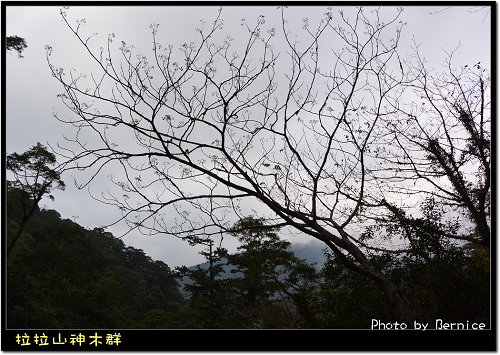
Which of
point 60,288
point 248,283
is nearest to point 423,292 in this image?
point 248,283

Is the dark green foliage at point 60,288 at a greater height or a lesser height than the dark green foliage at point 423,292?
lesser

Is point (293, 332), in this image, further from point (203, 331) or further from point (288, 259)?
point (288, 259)

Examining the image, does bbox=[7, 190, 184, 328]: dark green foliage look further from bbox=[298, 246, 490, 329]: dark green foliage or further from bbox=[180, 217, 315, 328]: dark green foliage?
bbox=[298, 246, 490, 329]: dark green foliage

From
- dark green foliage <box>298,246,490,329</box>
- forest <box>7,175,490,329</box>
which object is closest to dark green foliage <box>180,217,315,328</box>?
forest <box>7,175,490,329</box>

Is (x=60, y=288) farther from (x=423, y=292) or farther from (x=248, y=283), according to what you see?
(x=423, y=292)

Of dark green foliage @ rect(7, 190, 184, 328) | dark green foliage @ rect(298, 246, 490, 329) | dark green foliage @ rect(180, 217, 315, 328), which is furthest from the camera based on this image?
dark green foliage @ rect(7, 190, 184, 328)

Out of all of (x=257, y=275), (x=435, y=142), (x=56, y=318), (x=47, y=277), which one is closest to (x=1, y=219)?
(x=435, y=142)


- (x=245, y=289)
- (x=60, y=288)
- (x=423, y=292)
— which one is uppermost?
(x=423, y=292)

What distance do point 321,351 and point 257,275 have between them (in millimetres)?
12939

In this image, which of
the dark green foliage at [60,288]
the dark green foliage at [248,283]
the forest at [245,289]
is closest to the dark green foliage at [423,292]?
the forest at [245,289]

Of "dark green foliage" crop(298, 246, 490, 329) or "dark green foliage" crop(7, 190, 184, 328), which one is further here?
"dark green foliage" crop(7, 190, 184, 328)

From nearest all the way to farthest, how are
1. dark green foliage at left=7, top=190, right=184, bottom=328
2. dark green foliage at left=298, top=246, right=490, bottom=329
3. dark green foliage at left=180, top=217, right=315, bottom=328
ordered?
dark green foliage at left=298, top=246, right=490, bottom=329, dark green foliage at left=180, top=217, right=315, bottom=328, dark green foliage at left=7, top=190, right=184, bottom=328

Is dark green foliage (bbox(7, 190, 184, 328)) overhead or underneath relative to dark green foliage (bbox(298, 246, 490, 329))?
underneath

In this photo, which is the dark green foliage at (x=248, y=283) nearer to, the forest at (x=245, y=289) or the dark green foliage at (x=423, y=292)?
the forest at (x=245, y=289)
